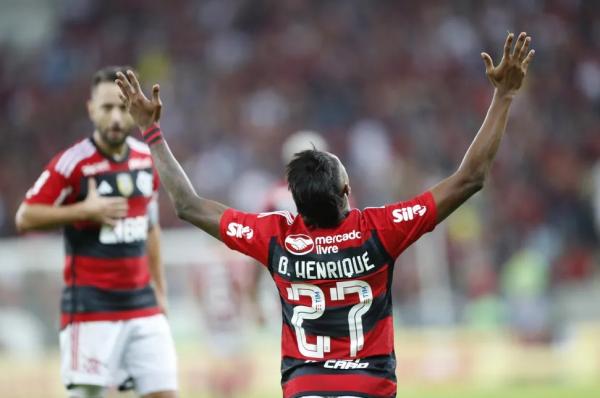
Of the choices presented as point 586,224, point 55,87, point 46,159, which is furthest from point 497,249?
point 55,87

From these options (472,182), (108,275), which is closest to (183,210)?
(472,182)

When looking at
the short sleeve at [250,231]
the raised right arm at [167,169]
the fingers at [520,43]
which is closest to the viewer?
the fingers at [520,43]

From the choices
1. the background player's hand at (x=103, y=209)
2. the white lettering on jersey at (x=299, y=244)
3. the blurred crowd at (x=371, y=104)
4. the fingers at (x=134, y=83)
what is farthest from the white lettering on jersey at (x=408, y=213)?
the blurred crowd at (x=371, y=104)

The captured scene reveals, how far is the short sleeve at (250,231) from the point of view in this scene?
502 centimetres

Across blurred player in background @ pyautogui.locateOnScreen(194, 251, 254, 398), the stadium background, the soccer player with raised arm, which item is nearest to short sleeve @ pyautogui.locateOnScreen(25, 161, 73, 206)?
the soccer player with raised arm

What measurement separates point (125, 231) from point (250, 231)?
1987 mm

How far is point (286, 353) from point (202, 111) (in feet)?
48.0

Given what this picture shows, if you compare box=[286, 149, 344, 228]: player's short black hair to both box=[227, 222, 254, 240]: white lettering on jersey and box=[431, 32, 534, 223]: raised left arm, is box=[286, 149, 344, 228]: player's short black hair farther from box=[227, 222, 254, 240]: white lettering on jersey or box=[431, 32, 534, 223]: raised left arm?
box=[431, 32, 534, 223]: raised left arm

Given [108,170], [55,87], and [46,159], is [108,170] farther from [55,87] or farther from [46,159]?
[55,87]

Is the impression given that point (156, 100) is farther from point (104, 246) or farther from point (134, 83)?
point (104, 246)

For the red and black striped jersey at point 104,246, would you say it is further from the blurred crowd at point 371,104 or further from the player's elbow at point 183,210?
the blurred crowd at point 371,104

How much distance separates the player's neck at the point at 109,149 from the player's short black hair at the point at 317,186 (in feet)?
7.49

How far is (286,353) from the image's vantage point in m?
4.99

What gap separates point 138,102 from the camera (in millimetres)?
5176
